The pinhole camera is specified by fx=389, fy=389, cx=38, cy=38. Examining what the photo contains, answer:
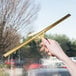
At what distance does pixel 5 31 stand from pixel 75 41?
41273mm

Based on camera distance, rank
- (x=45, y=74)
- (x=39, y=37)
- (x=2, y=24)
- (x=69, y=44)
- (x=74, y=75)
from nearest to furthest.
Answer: (x=74, y=75)
(x=39, y=37)
(x=45, y=74)
(x=2, y=24)
(x=69, y=44)

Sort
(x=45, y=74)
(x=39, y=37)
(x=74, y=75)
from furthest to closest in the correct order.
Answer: (x=45, y=74) → (x=39, y=37) → (x=74, y=75)

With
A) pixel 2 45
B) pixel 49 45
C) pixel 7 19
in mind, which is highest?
pixel 7 19

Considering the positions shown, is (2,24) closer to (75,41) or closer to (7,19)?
(7,19)

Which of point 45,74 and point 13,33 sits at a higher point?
point 13,33

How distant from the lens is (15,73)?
1612cm

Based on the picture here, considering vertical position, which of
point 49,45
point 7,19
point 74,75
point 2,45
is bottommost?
point 74,75

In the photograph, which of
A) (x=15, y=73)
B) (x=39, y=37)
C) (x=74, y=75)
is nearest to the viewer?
(x=74, y=75)

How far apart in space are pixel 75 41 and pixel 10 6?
1611 inches

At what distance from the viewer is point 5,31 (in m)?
28.0

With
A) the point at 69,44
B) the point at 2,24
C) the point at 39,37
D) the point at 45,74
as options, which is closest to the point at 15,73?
the point at 45,74

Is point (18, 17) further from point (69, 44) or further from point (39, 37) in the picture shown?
point (69, 44)

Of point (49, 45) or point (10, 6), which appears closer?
point (49, 45)

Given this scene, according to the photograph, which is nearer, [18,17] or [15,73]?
[15,73]
